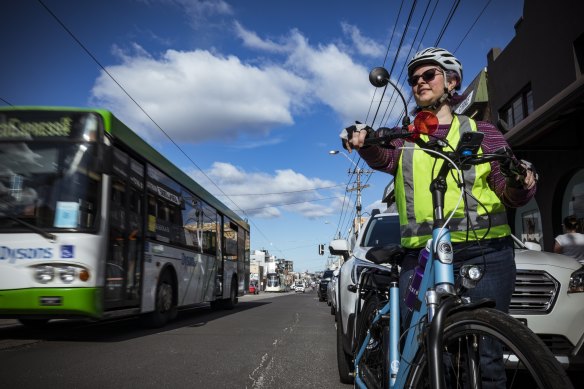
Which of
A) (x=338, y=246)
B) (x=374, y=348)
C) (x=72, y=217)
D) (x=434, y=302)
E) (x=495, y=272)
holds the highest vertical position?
(x=72, y=217)

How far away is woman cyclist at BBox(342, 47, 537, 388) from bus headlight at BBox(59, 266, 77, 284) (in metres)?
4.82

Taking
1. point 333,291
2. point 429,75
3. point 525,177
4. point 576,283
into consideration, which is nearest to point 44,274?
point 429,75

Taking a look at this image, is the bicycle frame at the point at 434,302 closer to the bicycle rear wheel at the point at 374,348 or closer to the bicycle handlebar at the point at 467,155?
the bicycle handlebar at the point at 467,155

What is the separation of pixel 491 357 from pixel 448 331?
0.20 meters

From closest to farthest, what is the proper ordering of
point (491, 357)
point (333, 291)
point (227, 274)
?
point (491, 357), point (333, 291), point (227, 274)

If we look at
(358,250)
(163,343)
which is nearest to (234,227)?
(163,343)

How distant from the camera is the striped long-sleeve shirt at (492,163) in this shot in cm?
225

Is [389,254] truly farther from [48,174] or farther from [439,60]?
[48,174]

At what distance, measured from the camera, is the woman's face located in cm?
257

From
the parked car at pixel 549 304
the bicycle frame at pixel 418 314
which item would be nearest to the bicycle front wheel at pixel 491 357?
the bicycle frame at pixel 418 314

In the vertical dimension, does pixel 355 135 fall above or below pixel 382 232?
above

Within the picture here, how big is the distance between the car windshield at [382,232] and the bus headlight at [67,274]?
3.73m

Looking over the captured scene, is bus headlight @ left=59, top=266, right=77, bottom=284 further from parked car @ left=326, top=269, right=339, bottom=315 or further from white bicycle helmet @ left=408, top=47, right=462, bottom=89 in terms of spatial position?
white bicycle helmet @ left=408, top=47, right=462, bottom=89

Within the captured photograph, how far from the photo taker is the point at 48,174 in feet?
20.8
